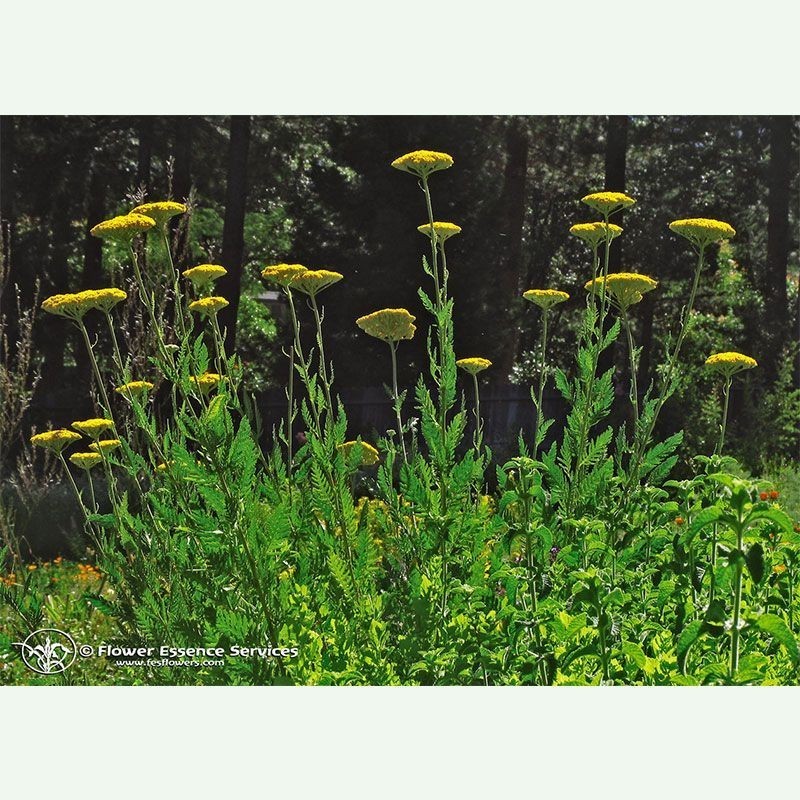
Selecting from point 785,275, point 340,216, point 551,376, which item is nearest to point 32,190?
point 340,216

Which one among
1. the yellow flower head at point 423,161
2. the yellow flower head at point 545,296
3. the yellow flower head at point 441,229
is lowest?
the yellow flower head at point 545,296

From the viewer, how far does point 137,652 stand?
12.0 feet

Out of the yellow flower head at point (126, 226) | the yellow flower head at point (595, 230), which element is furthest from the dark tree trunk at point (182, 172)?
the yellow flower head at point (595, 230)

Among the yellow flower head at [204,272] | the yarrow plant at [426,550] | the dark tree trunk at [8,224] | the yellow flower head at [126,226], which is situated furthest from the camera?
the dark tree trunk at [8,224]

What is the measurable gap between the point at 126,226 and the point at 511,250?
1725 millimetres

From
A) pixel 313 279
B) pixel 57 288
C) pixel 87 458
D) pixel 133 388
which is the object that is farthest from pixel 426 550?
pixel 57 288

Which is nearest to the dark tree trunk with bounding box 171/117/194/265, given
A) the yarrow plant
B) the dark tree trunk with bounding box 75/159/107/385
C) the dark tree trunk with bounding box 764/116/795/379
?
the dark tree trunk with bounding box 75/159/107/385

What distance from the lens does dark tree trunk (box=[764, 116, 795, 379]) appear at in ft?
14.0

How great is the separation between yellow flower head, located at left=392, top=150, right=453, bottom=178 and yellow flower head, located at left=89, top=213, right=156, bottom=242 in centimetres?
85

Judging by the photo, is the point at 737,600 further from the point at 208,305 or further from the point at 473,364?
the point at 208,305

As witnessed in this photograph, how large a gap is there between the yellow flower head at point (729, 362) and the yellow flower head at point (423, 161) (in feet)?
4.03

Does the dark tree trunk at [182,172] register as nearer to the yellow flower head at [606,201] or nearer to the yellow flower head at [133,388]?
the yellow flower head at [133,388]

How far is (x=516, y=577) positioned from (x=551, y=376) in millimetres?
1380

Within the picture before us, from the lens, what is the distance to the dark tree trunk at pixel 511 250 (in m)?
4.32
